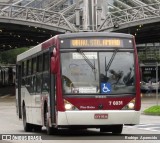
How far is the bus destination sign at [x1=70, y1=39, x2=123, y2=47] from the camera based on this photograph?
18250 mm

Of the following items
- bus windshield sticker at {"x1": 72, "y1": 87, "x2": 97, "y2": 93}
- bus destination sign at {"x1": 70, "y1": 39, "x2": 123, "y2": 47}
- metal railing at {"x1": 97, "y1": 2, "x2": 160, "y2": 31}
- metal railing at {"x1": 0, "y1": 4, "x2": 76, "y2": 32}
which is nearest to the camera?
bus windshield sticker at {"x1": 72, "y1": 87, "x2": 97, "y2": 93}

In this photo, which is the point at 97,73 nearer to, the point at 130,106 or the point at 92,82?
the point at 92,82

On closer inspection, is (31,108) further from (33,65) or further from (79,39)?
(79,39)

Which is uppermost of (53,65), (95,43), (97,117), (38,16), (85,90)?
(38,16)

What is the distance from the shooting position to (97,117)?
A: 17594 millimetres

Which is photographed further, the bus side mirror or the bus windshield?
the bus windshield

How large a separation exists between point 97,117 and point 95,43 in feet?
7.18

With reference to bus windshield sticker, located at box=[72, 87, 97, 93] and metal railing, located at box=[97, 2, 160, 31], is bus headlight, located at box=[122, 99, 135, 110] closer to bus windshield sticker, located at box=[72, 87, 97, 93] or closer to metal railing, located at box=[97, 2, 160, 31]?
bus windshield sticker, located at box=[72, 87, 97, 93]

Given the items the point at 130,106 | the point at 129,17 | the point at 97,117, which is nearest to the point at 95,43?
the point at 130,106

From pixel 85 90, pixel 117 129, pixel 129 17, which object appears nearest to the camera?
pixel 85 90

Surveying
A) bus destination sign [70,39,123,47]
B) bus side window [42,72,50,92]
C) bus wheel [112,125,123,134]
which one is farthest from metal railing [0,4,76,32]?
bus destination sign [70,39,123,47]

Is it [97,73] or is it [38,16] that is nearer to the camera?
[97,73]

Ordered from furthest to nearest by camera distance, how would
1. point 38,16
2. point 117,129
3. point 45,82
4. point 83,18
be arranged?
point 38,16, point 83,18, point 117,129, point 45,82

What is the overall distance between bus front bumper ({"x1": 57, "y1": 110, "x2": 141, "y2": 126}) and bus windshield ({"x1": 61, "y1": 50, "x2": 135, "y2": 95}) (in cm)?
56
